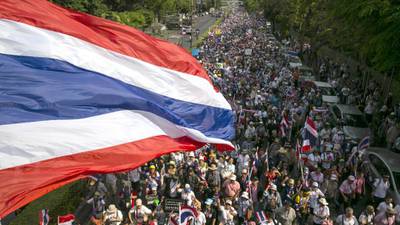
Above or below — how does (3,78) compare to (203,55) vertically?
above

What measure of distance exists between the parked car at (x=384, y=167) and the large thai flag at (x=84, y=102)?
7997 millimetres

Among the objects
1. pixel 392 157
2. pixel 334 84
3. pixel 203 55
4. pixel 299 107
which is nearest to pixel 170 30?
pixel 203 55

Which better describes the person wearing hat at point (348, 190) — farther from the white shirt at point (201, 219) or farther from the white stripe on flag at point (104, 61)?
the white stripe on flag at point (104, 61)

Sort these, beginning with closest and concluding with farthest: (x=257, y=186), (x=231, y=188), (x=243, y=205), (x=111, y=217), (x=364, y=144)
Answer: (x=111, y=217) < (x=243, y=205) < (x=231, y=188) < (x=257, y=186) < (x=364, y=144)

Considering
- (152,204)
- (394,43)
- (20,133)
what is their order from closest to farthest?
1. (20,133)
2. (152,204)
3. (394,43)

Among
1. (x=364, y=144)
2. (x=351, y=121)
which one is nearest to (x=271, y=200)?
(x=364, y=144)

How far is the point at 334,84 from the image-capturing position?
1158 inches

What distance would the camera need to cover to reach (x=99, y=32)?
674 centimetres

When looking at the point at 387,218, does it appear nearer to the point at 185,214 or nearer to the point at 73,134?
the point at 185,214

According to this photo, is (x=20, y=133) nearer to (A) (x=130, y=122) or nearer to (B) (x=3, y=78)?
(B) (x=3, y=78)

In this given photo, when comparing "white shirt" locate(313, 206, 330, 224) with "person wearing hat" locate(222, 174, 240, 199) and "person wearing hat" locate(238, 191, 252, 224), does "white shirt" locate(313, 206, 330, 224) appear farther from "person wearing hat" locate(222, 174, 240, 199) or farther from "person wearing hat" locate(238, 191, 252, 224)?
"person wearing hat" locate(222, 174, 240, 199)

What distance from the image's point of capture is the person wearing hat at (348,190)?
13.1m

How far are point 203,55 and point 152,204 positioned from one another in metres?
34.1

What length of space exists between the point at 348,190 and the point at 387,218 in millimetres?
2035
